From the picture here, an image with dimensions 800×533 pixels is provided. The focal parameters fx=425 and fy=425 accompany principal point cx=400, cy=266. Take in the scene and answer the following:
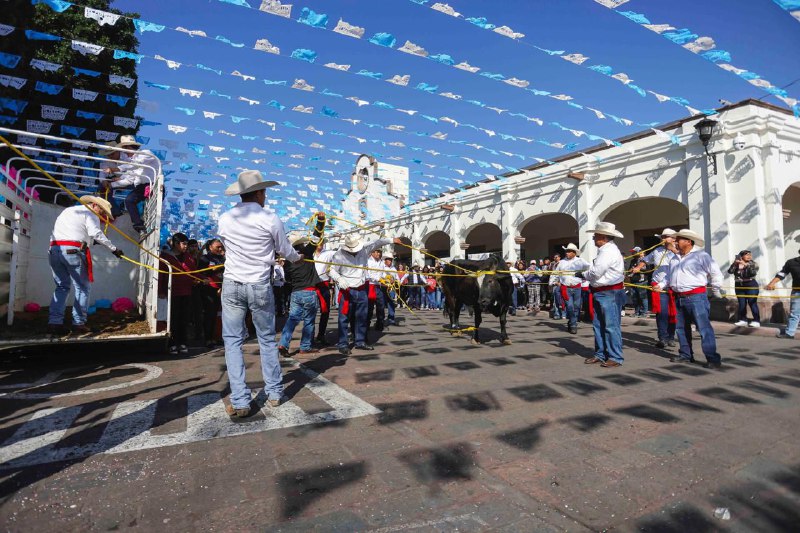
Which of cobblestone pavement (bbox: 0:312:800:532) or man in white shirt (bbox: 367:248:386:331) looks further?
man in white shirt (bbox: 367:248:386:331)

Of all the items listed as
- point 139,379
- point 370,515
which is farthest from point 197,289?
point 370,515

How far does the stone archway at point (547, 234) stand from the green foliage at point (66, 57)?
52.3ft

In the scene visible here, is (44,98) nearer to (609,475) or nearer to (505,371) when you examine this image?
(505,371)

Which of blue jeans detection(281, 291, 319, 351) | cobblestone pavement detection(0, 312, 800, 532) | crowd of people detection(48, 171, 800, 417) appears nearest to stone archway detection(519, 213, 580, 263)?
crowd of people detection(48, 171, 800, 417)

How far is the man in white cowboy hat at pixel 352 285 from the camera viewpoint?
688cm

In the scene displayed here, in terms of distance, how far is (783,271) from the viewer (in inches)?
349

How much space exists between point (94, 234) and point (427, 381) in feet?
15.1

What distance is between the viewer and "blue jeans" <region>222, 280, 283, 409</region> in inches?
145

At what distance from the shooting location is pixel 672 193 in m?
12.9

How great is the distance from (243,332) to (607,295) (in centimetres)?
480

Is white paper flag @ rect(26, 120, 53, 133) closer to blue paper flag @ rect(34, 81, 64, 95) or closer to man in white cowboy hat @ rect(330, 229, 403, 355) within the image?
blue paper flag @ rect(34, 81, 64, 95)

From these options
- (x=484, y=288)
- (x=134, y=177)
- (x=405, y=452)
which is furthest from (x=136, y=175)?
(x=405, y=452)

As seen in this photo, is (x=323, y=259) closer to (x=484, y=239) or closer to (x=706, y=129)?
(x=706, y=129)

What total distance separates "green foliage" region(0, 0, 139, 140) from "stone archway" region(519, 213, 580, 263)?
16.0m
